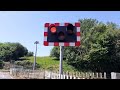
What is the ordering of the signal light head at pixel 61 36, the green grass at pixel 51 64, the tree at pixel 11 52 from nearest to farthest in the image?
the signal light head at pixel 61 36 → the green grass at pixel 51 64 → the tree at pixel 11 52

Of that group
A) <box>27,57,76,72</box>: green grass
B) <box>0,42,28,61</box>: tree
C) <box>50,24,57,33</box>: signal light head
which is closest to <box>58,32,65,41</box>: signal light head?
<box>50,24,57,33</box>: signal light head

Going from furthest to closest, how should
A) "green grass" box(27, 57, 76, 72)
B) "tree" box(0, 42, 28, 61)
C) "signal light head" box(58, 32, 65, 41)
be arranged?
"tree" box(0, 42, 28, 61)
"green grass" box(27, 57, 76, 72)
"signal light head" box(58, 32, 65, 41)

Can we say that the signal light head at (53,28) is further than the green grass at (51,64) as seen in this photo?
No

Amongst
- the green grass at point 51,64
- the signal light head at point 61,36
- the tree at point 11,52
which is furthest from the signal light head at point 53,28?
the tree at point 11,52

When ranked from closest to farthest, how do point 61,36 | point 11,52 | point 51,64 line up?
point 61,36, point 11,52, point 51,64

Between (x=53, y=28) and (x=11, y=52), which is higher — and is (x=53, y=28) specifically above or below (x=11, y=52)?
below

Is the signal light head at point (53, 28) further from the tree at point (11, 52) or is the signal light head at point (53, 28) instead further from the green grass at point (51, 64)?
the tree at point (11, 52)

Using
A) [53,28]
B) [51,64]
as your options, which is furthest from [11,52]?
[53,28]

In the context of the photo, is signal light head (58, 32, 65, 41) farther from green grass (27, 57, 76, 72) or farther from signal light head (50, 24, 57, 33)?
green grass (27, 57, 76, 72)

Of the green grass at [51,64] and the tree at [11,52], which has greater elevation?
the tree at [11,52]

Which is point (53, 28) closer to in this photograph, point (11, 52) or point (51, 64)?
point (11, 52)
